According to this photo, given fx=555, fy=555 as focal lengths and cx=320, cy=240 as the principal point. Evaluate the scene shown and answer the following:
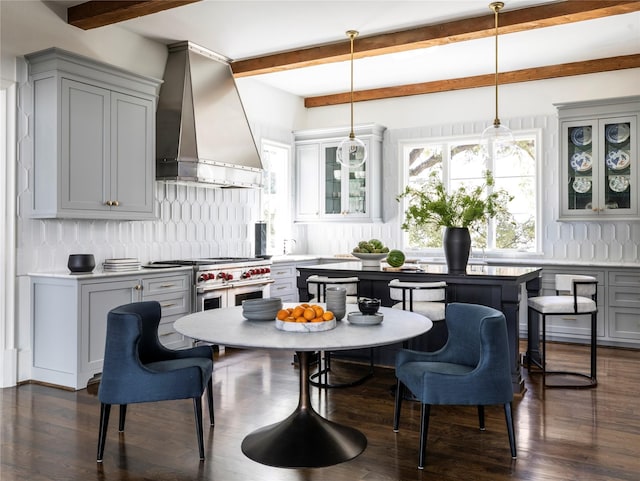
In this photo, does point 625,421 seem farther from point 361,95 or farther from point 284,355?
point 361,95

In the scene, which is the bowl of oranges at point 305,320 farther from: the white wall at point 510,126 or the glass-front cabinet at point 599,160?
the white wall at point 510,126

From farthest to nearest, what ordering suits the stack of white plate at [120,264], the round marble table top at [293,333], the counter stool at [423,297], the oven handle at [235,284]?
the oven handle at [235,284], the stack of white plate at [120,264], the counter stool at [423,297], the round marble table top at [293,333]

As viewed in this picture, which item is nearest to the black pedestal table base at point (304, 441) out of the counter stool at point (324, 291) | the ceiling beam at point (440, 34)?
the counter stool at point (324, 291)

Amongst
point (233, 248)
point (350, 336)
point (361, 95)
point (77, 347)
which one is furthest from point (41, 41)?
point (361, 95)

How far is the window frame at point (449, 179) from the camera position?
664 cm

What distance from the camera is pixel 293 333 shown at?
265 cm

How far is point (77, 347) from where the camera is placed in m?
4.17

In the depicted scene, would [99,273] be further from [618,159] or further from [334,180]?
[618,159]

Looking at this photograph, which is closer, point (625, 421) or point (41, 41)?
point (625, 421)

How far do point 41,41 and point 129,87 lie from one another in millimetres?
740

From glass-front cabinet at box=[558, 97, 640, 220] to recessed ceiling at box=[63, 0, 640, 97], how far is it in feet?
2.22

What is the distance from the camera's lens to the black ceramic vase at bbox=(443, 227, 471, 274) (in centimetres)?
451

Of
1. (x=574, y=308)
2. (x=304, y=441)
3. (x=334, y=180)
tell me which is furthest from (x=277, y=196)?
(x=304, y=441)

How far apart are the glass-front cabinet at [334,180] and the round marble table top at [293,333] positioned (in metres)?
4.36
